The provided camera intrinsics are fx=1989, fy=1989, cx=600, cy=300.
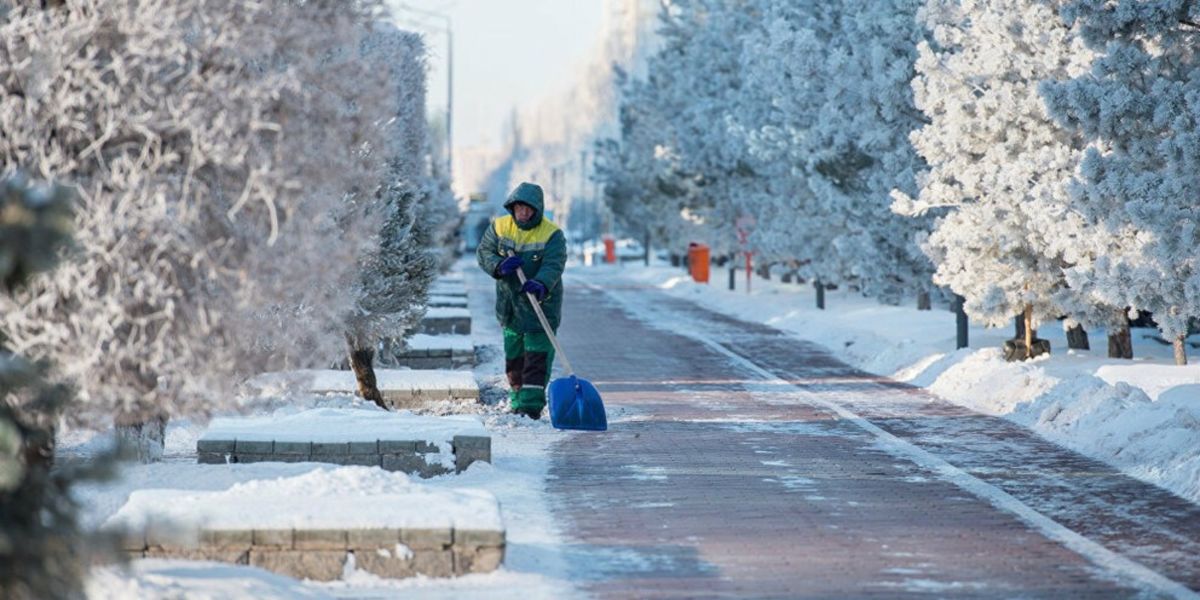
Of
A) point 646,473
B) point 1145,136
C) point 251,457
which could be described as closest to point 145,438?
point 251,457

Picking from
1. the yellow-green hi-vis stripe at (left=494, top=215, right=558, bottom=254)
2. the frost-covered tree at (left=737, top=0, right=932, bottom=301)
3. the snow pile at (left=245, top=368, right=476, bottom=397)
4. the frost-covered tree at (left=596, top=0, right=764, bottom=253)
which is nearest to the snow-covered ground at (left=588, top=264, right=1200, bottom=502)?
the frost-covered tree at (left=737, top=0, right=932, bottom=301)

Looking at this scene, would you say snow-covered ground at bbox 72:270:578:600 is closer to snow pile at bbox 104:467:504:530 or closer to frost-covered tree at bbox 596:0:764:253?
snow pile at bbox 104:467:504:530

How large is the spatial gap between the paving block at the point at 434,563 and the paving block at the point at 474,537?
0.24ft

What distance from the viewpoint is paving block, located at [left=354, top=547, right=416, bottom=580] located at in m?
8.76

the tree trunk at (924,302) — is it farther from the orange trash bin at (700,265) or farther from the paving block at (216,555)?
the paving block at (216,555)

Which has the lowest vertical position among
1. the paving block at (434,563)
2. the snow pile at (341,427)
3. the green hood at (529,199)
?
the paving block at (434,563)

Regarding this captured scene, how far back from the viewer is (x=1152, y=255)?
1730 cm

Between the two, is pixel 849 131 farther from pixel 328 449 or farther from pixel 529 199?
pixel 328 449

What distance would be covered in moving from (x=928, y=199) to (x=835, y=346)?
4.71 meters

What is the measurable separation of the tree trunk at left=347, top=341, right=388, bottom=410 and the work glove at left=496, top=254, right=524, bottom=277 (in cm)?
160

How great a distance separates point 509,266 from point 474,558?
7.68 metres

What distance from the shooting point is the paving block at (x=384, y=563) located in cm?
876

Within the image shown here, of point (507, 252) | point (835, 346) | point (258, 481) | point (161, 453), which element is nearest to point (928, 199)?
point (835, 346)

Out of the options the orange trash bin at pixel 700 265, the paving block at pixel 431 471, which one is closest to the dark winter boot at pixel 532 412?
the paving block at pixel 431 471
